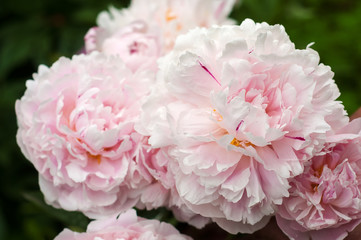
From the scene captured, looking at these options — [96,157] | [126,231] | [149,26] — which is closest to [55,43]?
[149,26]

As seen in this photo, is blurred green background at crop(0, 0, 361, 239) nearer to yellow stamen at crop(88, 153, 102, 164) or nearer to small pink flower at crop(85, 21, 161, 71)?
small pink flower at crop(85, 21, 161, 71)

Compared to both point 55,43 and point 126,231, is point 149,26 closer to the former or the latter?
point 126,231

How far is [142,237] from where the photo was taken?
0.55 meters

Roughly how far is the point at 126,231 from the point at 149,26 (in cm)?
31

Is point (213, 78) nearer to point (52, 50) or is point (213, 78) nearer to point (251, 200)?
point (251, 200)

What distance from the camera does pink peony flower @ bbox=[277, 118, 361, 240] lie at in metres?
0.53

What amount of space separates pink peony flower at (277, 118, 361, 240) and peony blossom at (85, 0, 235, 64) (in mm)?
256

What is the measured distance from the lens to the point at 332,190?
0.52 metres

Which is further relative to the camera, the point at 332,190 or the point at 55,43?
the point at 55,43

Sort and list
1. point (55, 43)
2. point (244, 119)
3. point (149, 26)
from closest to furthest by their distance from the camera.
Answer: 1. point (244, 119)
2. point (149, 26)
3. point (55, 43)

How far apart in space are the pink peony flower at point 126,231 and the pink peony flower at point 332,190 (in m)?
0.13

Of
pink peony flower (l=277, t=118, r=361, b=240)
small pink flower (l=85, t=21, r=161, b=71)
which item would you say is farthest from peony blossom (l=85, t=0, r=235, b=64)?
pink peony flower (l=277, t=118, r=361, b=240)

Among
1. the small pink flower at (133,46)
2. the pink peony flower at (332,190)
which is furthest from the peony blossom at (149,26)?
the pink peony flower at (332,190)

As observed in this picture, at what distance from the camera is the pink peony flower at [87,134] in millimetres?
599
